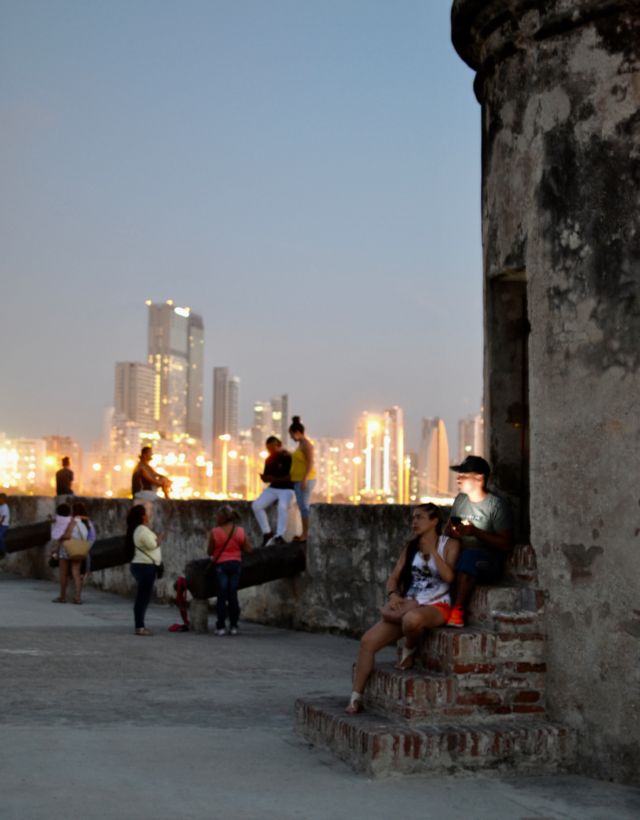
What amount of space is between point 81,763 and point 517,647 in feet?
8.14

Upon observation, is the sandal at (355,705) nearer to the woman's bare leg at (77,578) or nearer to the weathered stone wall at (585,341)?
the weathered stone wall at (585,341)

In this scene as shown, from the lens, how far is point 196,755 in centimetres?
712

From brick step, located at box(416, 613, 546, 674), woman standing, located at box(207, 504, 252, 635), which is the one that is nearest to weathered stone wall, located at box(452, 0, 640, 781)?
brick step, located at box(416, 613, 546, 674)

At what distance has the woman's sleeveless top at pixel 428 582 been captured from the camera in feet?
25.2

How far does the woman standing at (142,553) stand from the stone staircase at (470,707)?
6145mm

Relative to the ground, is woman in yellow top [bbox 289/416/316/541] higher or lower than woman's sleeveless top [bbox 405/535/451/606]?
higher

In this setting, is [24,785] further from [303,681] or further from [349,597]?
[349,597]

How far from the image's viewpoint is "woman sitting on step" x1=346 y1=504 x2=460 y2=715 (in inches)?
297

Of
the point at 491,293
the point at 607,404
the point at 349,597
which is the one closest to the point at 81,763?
the point at 607,404

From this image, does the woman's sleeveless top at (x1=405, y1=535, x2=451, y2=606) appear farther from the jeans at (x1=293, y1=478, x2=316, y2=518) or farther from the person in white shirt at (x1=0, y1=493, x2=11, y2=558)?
the person in white shirt at (x1=0, y1=493, x2=11, y2=558)

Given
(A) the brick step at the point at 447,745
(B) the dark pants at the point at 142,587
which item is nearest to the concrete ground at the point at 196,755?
(A) the brick step at the point at 447,745

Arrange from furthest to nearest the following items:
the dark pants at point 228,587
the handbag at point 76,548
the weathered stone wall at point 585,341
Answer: the handbag at point 76,548
the dark pants at point 228,587
the weathered stone wall at point 585,341

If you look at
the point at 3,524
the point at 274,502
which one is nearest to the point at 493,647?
the point at 274,502

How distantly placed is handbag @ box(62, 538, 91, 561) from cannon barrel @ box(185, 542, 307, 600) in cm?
352
